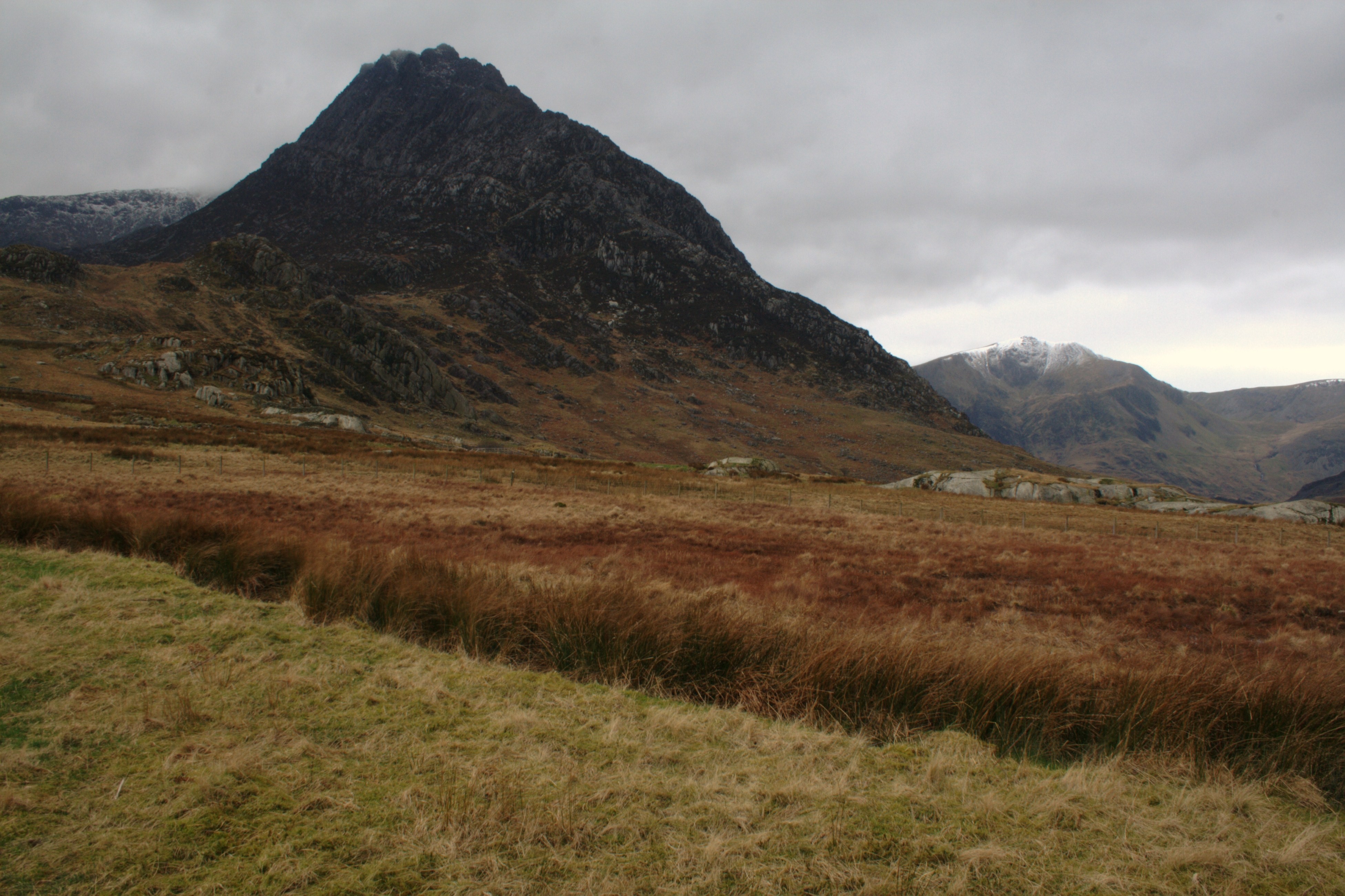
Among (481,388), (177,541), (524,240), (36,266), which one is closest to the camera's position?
(177,541)

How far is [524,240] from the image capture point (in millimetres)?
163625

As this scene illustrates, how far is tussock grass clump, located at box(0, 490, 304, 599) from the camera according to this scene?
26.6 ft

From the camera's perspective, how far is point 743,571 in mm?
13789

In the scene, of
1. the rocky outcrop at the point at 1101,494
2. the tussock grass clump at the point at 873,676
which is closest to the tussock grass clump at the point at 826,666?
the tussock grass clump at the point at 873,676

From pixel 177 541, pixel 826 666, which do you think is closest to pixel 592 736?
pixel 826 666

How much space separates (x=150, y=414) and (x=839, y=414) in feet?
380

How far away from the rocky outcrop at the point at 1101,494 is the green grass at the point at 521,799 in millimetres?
52550

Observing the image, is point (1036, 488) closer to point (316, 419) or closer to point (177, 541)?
point (177, 541)

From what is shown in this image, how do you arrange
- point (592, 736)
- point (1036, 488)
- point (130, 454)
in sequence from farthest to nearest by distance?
1. point (1036, 488)
2. point (130, 454)
3. point (592, 736)

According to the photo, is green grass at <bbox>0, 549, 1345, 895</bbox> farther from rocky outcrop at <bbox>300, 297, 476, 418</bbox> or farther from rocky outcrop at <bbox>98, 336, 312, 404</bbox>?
rocky outcrop at <bbox>300, 297, 476, 418</bbox>

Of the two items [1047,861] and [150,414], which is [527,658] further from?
[150,414]

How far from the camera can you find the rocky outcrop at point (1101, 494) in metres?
44.4

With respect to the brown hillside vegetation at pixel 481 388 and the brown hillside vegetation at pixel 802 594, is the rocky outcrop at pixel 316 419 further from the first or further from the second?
the brown hillside vegetation at pixel 802 594

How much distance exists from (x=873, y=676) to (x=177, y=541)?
10.4 m
